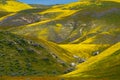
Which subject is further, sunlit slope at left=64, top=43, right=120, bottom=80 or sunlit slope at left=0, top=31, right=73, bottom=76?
sunlit slope at left=0, top=31, right=73, bottom=76

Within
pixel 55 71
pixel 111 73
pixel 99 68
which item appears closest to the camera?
pixel 111 73

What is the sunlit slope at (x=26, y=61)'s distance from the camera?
569ft

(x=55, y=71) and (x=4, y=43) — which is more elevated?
(x=4, y=43)

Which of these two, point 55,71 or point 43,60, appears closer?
point 55,71

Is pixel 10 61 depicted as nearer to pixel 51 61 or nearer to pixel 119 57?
pixel 51 61

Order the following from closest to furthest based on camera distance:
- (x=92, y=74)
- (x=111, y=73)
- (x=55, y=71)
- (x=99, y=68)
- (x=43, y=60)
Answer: (x=111, y=73) → (x=92, y=74) → (x=99, y=68) → (x=55, y=71) → (x=43, y=60)

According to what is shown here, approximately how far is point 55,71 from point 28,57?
18340 millimetres

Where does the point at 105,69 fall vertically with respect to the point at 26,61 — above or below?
below

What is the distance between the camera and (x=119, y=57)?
134 metres

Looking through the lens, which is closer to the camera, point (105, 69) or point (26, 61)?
point (105, 69)

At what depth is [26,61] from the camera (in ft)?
603

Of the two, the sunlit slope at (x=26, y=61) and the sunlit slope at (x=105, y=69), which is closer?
the sunlit slope at (x=105, y=69)

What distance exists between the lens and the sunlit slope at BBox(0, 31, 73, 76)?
17338 centimetres

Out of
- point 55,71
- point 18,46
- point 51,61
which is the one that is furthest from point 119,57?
point 18,46
